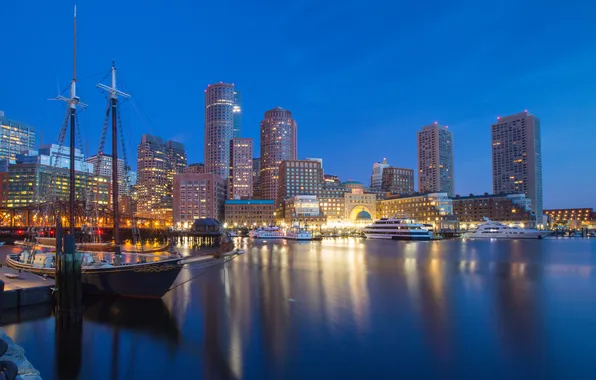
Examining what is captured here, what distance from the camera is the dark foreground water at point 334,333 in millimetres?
19062

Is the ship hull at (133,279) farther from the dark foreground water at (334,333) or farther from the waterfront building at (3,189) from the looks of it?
the waterfront building at (3,189)

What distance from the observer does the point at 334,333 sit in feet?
80.8

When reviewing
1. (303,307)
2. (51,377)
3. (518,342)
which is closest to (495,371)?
(518,342)

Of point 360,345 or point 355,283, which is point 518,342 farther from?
point 355,283

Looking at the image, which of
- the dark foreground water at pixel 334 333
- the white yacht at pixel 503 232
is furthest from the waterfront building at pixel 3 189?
the white yacht at pixel 503 232

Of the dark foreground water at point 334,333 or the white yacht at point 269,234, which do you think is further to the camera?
the white yacht at point 269,234

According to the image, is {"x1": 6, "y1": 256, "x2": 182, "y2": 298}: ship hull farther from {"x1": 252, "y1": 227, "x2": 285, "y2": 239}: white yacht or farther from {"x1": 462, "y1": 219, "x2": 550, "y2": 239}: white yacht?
{"x1": 462, "y1": 219, "x2": 550, "y2": 239}: white yacht

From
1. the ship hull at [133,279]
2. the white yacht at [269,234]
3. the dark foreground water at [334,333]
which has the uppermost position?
the ship hull at [133,279]

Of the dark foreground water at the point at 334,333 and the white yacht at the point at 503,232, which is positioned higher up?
the dark foreground water at the point at 334,333

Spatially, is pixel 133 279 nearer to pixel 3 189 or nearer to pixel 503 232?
pixel 503 232

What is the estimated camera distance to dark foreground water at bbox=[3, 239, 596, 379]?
750 inches

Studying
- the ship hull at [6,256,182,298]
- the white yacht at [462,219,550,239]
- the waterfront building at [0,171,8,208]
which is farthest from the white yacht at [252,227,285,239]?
the ship hull at [6,256,182,298]

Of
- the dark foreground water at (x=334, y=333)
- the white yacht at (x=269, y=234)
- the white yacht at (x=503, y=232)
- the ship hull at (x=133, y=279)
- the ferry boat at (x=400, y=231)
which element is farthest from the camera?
the white yacht at (x=269, y=234)

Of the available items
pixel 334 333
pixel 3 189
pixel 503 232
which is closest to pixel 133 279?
pixel 334 333
